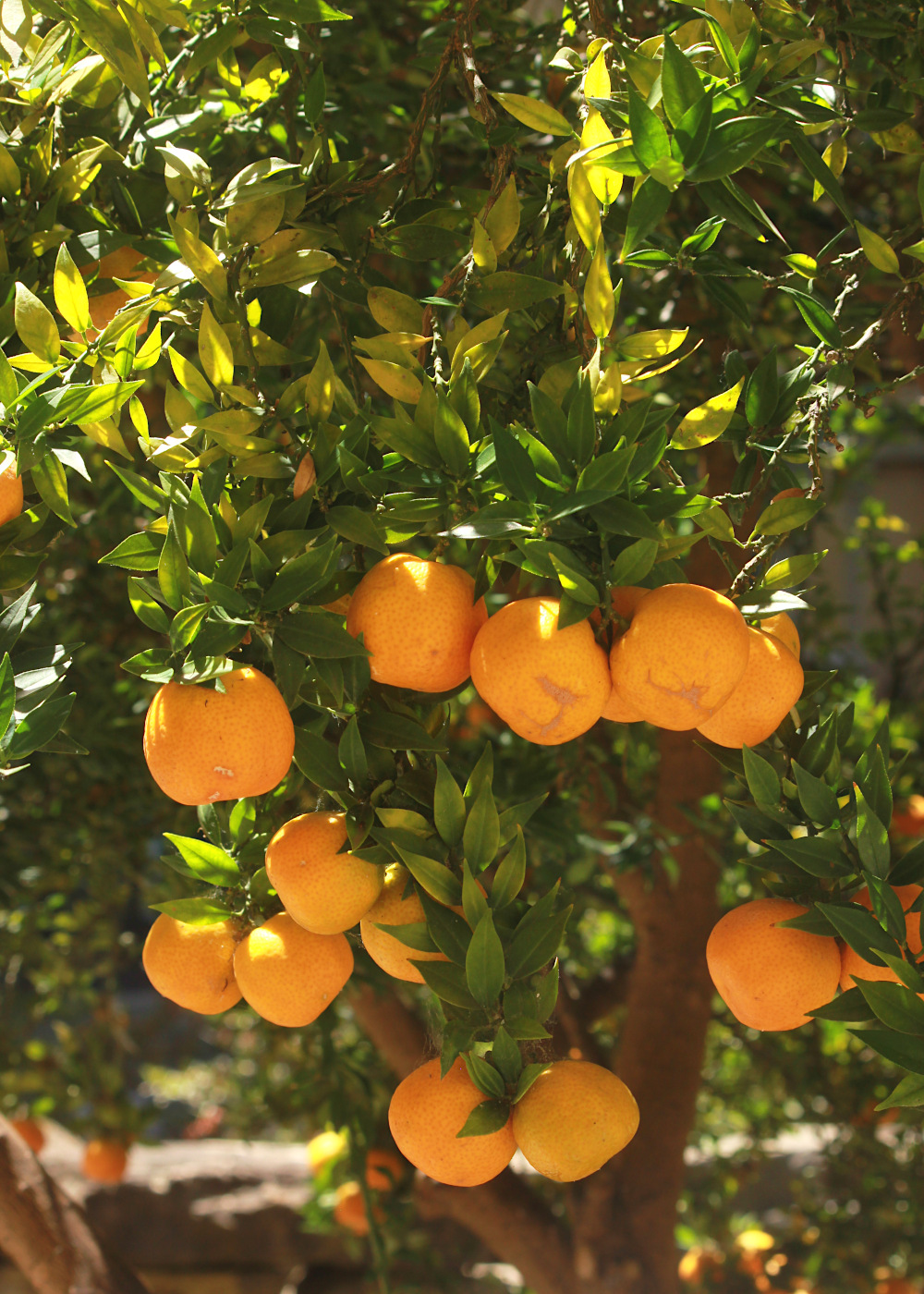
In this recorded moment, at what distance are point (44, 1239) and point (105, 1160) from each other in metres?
1.09

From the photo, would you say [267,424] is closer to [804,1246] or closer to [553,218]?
[553,218]

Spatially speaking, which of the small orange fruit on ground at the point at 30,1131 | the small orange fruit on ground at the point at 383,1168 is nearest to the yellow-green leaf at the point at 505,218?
the small orange fruit on ground at the point at 383,1168

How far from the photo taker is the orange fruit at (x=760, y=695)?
0.64m

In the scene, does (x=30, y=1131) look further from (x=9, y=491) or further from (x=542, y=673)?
(x=542, y=673)

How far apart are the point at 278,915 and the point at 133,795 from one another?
933mm

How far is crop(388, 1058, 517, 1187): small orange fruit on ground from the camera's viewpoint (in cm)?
62

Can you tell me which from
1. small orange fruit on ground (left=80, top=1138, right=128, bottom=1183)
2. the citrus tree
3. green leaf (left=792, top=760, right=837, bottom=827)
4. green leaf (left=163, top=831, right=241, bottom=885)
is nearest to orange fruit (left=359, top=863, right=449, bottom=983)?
the citrus tree

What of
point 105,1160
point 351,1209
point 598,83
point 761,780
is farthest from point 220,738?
point 105,1160

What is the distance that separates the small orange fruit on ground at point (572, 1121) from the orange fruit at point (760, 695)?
23 cm

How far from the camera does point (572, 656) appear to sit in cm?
56

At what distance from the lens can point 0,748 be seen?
570 millimetres

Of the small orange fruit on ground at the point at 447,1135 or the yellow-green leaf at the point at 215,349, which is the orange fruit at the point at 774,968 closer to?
the small orange fruit on ground at the point at 447,1135

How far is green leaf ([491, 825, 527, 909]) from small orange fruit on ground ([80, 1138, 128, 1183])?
2.06m

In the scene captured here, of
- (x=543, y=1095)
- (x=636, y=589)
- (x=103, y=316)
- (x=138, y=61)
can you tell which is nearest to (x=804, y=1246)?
(x=543, y=1095)
